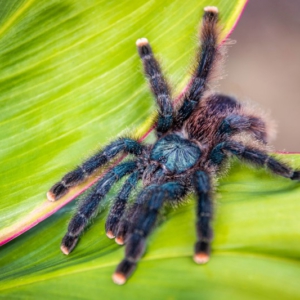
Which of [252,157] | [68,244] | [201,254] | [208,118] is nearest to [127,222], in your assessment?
[68,244]

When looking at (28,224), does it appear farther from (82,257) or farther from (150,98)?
(150,98)

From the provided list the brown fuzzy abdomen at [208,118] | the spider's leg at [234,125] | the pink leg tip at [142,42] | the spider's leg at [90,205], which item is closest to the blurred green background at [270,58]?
the brown fuzzy abdomen at [208,118]

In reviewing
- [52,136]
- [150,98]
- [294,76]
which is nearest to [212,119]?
[150,98]

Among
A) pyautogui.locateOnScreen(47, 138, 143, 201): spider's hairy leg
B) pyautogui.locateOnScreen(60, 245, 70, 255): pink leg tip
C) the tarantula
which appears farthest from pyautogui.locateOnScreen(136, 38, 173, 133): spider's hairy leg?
pyautogui.locateOnScreen(60, 245, 70, 255): pink leg tip

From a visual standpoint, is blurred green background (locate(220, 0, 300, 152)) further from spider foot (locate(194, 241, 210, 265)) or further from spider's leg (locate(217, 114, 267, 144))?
spider foot (locate(194, 241, 210, 265))

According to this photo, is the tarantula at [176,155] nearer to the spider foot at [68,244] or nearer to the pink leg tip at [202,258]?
the spider foot at [68,244]

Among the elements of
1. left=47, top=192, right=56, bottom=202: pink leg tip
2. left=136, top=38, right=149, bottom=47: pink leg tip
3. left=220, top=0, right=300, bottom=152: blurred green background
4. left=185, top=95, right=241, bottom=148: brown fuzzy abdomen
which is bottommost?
left=220, top=0, right=300, bottom=152: blurred green background
